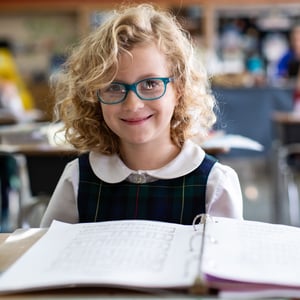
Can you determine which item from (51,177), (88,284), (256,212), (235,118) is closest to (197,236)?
(88,284)

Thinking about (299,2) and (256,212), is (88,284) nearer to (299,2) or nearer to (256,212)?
(256,212)

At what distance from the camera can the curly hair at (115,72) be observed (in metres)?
1.17

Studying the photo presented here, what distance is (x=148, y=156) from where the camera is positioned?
4.10ft

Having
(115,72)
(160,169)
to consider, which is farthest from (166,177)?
(115,72)

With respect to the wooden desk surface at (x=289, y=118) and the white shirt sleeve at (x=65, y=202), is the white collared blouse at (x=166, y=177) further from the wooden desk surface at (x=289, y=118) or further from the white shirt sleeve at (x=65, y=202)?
the wooden desk surface at (x=289, y=118)

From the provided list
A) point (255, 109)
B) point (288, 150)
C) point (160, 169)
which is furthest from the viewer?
Result: point (255, 109)

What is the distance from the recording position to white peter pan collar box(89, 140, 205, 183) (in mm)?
1204

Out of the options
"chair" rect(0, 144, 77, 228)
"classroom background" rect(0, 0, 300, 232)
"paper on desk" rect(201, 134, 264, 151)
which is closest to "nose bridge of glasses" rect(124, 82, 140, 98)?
"paper on desk" rect(201, 134, 264, 151)

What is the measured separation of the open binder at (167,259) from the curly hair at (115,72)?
0.39 meters

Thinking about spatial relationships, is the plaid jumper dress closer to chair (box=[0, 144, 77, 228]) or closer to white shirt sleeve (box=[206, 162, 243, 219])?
white shirt sleeve (box=[206, 162, 243, 219])

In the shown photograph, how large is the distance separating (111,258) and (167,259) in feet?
0.23

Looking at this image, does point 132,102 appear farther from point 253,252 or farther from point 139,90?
point 253,252

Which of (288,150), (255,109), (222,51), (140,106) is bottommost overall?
(288,150)

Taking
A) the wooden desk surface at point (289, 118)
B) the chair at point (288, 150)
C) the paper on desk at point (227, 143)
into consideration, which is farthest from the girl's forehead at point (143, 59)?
the wooden desk surface at point (289, 118)
